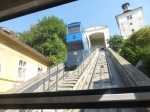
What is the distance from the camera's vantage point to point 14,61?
368 inches

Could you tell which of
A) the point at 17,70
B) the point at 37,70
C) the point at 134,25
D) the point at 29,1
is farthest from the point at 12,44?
the point at 134,25

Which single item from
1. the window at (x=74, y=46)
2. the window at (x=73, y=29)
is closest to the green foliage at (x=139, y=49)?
the window at (x=74, y=46)

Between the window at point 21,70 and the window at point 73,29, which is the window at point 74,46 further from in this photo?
the window at point 21,70

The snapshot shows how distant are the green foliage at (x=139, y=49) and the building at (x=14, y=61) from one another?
6.17 meters

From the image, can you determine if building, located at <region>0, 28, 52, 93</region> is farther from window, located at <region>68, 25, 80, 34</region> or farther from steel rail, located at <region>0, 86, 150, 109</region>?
steel rail, located at <region>0, 86, 150, 109</region>

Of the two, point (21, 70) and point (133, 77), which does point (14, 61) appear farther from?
point (133, 77)

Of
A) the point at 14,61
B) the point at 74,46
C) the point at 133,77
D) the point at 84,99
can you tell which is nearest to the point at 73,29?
the point at 74,46

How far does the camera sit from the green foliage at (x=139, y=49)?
24.7 ft

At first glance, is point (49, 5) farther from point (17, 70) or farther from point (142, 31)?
point (142, 31)

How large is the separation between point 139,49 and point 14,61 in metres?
7.44

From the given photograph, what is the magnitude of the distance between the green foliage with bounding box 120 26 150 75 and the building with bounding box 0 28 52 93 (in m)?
6.17

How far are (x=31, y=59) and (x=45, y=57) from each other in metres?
1.44

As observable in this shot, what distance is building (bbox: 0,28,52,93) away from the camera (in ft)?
26.5

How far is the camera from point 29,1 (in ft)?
5.11
